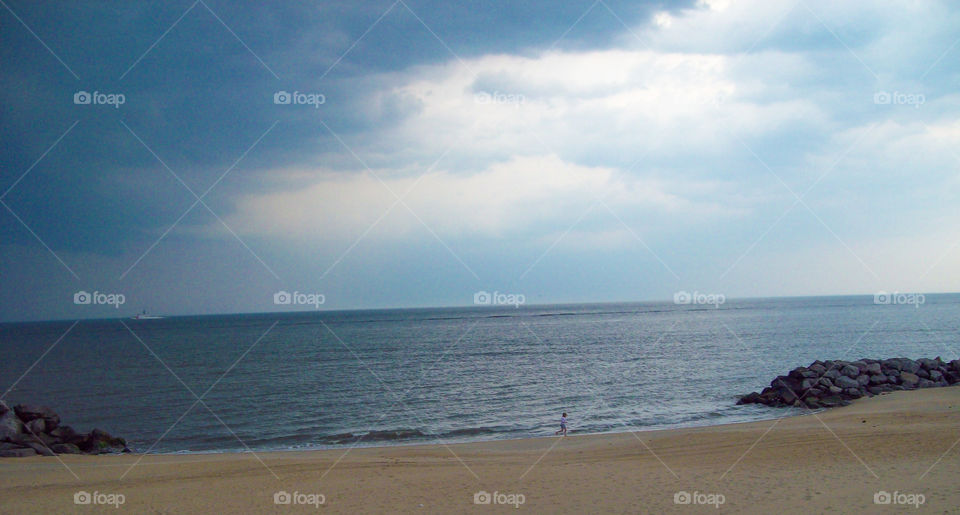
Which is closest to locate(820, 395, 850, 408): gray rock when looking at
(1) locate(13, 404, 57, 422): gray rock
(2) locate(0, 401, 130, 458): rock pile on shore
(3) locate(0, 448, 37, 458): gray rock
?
(2) locate(0, 401, 130, 458): rock pile on shore

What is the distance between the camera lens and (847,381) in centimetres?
3266

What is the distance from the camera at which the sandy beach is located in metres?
13.2

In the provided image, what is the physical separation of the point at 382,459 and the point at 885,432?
55.2 ft

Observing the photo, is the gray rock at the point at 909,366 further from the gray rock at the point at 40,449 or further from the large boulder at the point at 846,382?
the gray rock at the point at 40,449

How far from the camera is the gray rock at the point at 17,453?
74.4 ft

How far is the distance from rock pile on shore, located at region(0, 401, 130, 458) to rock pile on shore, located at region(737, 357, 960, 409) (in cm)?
3060

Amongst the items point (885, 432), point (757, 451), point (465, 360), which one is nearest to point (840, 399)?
point (885, 432)

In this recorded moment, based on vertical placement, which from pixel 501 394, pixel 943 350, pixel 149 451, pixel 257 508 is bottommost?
pixel 257 508

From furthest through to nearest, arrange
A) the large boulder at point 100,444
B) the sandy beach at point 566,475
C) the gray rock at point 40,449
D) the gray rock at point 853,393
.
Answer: the gray rock at point 853,393 → the large boulder at point 100,444 → the gray rock at point 40,449 → the sandy beach at point 566,475

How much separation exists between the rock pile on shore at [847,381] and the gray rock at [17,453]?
32420 mm

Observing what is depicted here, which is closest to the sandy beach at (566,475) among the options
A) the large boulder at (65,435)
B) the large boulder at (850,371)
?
the large boulder at (65,435)

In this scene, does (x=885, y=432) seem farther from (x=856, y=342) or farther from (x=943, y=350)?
(x=856, y=342)

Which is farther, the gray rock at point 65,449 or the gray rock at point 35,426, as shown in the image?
the gray rock at point 35,426

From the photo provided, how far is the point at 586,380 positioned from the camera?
Answer: 4322 cm
